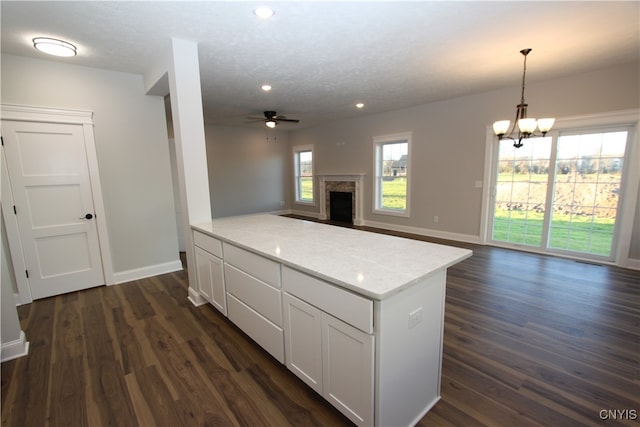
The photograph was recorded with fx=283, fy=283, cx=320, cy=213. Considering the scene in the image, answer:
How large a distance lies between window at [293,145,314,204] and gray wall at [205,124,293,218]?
33 cm

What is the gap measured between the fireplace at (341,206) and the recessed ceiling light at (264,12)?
5291 millimetres

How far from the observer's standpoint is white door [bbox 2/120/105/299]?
3.12m

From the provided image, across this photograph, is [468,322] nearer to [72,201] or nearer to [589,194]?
[589,194]

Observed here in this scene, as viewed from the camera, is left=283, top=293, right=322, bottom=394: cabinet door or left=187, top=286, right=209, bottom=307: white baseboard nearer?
left=283, top=293, right=322, bottom=394: cabinet door

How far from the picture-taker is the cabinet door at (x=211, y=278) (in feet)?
8.56

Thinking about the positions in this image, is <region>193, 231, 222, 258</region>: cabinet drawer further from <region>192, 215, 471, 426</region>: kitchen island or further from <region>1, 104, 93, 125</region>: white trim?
<region>1, 104, 93, 125</region>: white trim

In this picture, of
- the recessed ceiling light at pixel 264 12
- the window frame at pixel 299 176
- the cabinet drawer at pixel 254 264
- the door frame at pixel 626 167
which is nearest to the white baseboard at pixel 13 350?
the cabinet drawer at pixel 254 264

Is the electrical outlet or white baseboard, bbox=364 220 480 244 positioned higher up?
the electrical outlet

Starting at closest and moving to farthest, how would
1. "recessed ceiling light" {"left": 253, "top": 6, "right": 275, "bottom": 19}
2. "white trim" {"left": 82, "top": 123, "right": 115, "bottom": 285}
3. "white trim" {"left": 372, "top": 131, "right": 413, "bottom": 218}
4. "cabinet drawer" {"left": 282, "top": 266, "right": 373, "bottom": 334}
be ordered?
"cabinet drawer" {"left": 282, "top": 266, "right": 373, "bottom": 334}
"recessed ceiling light" {"left": 253, "top": 6, "right": 275, "bottom": 19}
"white trim" {"left": 82, "top": 123, "right": 115, "bottom": 285}
"white trim" {"left": 372, "top": 131, "right": 413, "bottom": 218}

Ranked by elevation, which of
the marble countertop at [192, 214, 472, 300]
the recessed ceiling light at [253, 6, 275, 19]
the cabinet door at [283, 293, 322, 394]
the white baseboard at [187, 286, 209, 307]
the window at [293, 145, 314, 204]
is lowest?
the white baseboard at [187, 286, 209, 307]

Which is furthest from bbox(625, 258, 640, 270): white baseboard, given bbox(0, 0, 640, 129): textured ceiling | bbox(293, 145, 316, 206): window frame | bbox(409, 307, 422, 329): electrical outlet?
bbox(293, 145, 316, 206): window frame

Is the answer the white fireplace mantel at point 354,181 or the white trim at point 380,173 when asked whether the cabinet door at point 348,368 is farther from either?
the white fireplace mantel at point 354,181

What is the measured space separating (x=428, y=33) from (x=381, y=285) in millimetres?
2573

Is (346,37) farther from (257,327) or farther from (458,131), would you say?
(458,131)
